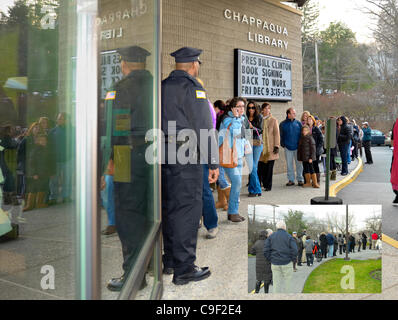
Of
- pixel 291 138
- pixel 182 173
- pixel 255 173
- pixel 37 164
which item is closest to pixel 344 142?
pixel 291 138

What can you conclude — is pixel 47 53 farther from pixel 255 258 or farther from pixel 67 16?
pixel 255 258

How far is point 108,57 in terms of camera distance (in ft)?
5.81

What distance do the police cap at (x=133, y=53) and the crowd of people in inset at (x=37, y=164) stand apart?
2.28 ft

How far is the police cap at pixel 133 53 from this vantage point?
2.23 meters

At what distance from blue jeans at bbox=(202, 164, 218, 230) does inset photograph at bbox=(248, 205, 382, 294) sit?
1.77 metres

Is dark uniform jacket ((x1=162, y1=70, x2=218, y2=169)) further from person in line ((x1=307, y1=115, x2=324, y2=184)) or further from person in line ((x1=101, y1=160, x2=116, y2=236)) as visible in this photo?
person in line ((x1=307, y1=115, x2=324, y2=184))

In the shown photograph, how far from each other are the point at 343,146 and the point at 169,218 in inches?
365

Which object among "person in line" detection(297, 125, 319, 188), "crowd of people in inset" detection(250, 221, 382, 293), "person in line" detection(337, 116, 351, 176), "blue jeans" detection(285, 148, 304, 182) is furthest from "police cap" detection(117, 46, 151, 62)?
"person in line" detection(337, 116, 351, 176)

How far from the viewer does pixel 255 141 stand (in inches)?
305

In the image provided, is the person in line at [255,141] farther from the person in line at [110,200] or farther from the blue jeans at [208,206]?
the person in line at [110,200]

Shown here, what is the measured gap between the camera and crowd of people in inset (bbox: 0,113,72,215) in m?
1.41

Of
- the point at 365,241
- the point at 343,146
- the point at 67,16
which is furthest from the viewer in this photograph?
the point at 343,146

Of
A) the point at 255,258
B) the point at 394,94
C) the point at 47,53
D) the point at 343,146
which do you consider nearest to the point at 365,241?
the point at 255,258

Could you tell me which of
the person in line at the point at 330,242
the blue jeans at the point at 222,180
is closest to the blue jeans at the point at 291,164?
the blue jeans at the point at 222,180
